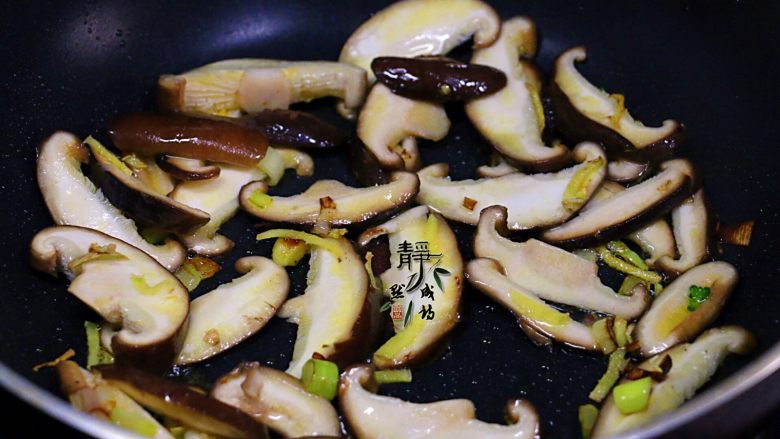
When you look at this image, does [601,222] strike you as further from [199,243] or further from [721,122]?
[199,243]

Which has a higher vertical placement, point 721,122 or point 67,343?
point 721,122

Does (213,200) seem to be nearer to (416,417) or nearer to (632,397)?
(416,417)

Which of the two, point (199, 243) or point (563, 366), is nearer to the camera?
point (563, 366)

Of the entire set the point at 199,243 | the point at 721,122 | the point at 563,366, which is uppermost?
the point at 721,122

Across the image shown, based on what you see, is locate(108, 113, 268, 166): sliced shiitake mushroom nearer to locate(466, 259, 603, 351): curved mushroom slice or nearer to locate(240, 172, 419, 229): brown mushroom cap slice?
locate(240, 172, 419, 229): brown mushroom cap slice

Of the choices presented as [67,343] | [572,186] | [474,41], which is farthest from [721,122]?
[67,343]

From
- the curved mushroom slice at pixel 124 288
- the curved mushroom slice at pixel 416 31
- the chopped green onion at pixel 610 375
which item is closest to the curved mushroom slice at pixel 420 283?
the chopped green onion at pixel 610 375

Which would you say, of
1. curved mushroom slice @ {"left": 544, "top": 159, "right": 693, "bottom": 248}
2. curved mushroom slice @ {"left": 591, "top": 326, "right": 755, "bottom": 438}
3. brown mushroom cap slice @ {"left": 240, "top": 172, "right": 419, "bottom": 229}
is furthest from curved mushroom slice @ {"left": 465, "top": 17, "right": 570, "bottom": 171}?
curved mushroom slice @ {"left": 591, "top": 326, "right": 755, "bottom": 438}
